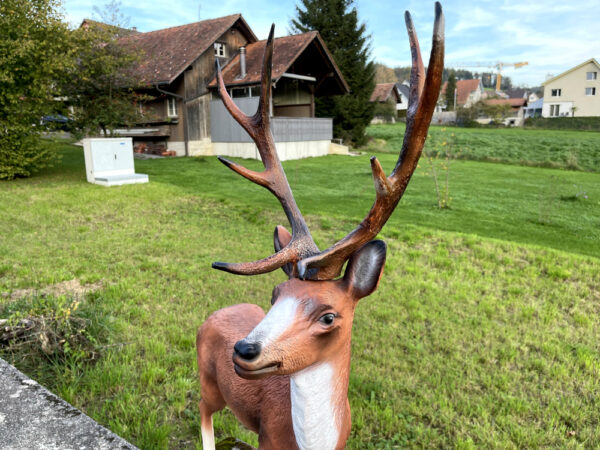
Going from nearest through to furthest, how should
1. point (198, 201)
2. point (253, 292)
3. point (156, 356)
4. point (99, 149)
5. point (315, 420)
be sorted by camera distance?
point (315, 420) → point (156, 356) → point (253, 292) → point (198, 201) → point (99, 149)

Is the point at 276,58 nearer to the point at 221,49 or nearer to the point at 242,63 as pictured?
the point at 242,63

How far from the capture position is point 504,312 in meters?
4.56

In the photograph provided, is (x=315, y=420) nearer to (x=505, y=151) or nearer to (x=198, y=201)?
(x=198, y=201)

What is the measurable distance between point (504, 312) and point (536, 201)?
22.0 feet

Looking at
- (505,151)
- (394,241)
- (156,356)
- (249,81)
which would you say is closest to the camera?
(156,356)

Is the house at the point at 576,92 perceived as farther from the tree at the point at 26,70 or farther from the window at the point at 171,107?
the tree at the point at 26,70

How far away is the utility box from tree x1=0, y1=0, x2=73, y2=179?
5.73ft

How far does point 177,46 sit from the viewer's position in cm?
1998

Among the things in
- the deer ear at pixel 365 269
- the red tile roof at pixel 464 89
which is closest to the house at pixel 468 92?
the red tile roof at pixel 464 89

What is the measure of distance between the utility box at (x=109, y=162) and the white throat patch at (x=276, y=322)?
1071 centimetres

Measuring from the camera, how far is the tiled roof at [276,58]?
17.1 metres

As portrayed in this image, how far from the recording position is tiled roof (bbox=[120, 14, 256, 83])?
1841 centimetres

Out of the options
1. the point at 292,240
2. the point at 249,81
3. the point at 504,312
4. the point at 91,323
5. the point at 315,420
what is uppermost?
the point at 249,81

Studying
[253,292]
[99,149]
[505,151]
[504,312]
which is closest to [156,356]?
[253,292]
